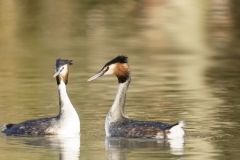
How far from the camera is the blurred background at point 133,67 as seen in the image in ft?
50.3

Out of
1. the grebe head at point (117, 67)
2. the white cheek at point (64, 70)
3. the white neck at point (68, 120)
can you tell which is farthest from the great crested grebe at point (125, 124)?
the white cheek at point (64, 70)

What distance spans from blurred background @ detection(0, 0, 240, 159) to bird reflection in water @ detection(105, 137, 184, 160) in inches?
1.1

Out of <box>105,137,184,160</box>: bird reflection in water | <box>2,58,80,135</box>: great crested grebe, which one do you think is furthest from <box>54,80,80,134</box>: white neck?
<box>105,137,184,160</box>: bird reflection in water

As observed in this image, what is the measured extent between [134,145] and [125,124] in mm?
1014

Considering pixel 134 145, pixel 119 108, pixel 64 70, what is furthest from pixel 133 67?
pixel 134 145

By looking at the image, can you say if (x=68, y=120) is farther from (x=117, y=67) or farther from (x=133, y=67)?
(x=133, y=67)

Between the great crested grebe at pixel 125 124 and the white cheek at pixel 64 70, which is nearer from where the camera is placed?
the great crested grebe at pixel 125 124

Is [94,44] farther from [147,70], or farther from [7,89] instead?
[7,89]

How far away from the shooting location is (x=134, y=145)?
591 inches

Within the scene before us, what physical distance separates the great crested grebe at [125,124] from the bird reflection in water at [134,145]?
100 mm

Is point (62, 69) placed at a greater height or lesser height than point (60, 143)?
greater

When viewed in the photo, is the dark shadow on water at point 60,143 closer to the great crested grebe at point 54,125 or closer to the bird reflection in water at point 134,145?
the great crested grebe at point 54,125

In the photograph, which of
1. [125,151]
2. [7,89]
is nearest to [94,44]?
[7,89]

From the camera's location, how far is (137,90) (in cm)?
2148
